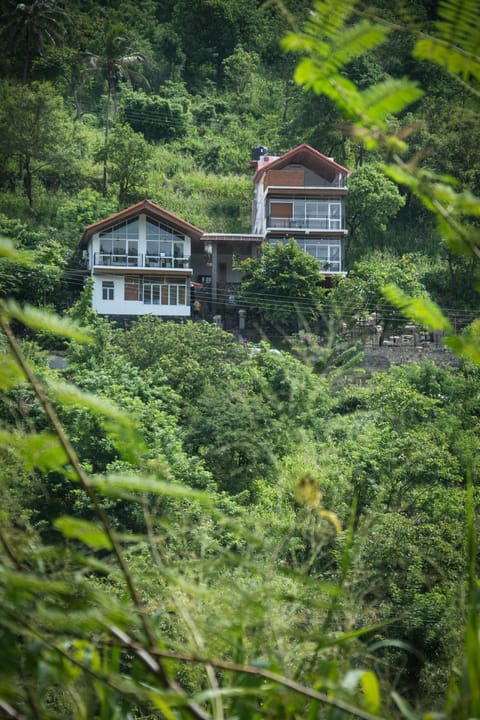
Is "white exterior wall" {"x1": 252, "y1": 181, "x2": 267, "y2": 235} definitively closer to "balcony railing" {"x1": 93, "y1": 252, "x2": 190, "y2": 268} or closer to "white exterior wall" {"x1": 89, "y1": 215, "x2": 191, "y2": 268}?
"balcony railing" {"x1": 93, "y1": 252, "x2": 190, "y2": 268}

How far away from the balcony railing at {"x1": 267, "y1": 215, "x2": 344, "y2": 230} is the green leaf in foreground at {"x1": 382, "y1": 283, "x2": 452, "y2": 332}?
28.4m

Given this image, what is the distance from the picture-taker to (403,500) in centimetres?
1426

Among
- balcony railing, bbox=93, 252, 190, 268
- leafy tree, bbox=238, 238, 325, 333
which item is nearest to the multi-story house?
balcony railing, bbox=93, 252, 190, 268

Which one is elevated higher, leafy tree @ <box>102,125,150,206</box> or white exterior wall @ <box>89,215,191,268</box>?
leafy tree @ <box>102,125,150,206</box>

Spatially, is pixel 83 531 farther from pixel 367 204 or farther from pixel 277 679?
pixel 367 204

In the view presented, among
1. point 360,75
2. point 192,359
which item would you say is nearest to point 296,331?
point 192,359

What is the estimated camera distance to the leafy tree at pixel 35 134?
31844mm

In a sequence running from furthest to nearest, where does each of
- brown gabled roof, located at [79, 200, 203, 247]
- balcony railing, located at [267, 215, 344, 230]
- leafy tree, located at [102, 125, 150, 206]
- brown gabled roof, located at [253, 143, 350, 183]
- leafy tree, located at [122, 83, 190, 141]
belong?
leafy tree, located at [122, 83, 190, 141] → leafy tree, located at [102, 125, 150, 206] → brown gabled roof, located at [253, 143, 350, 183] → balcony railing, located at [267, 215, 344, 230] → brown gabled roof, located at [79, 200, 203, 247]

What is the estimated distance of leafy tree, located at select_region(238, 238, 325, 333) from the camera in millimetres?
24875

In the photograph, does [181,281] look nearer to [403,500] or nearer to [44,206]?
[44,206]

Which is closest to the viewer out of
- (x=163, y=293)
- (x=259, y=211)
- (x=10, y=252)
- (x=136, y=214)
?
(x=10, y=252)

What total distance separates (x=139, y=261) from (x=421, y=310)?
26712 mm

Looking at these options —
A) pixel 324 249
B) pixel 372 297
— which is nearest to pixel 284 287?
pixel 372 297

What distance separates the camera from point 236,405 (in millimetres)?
16953
